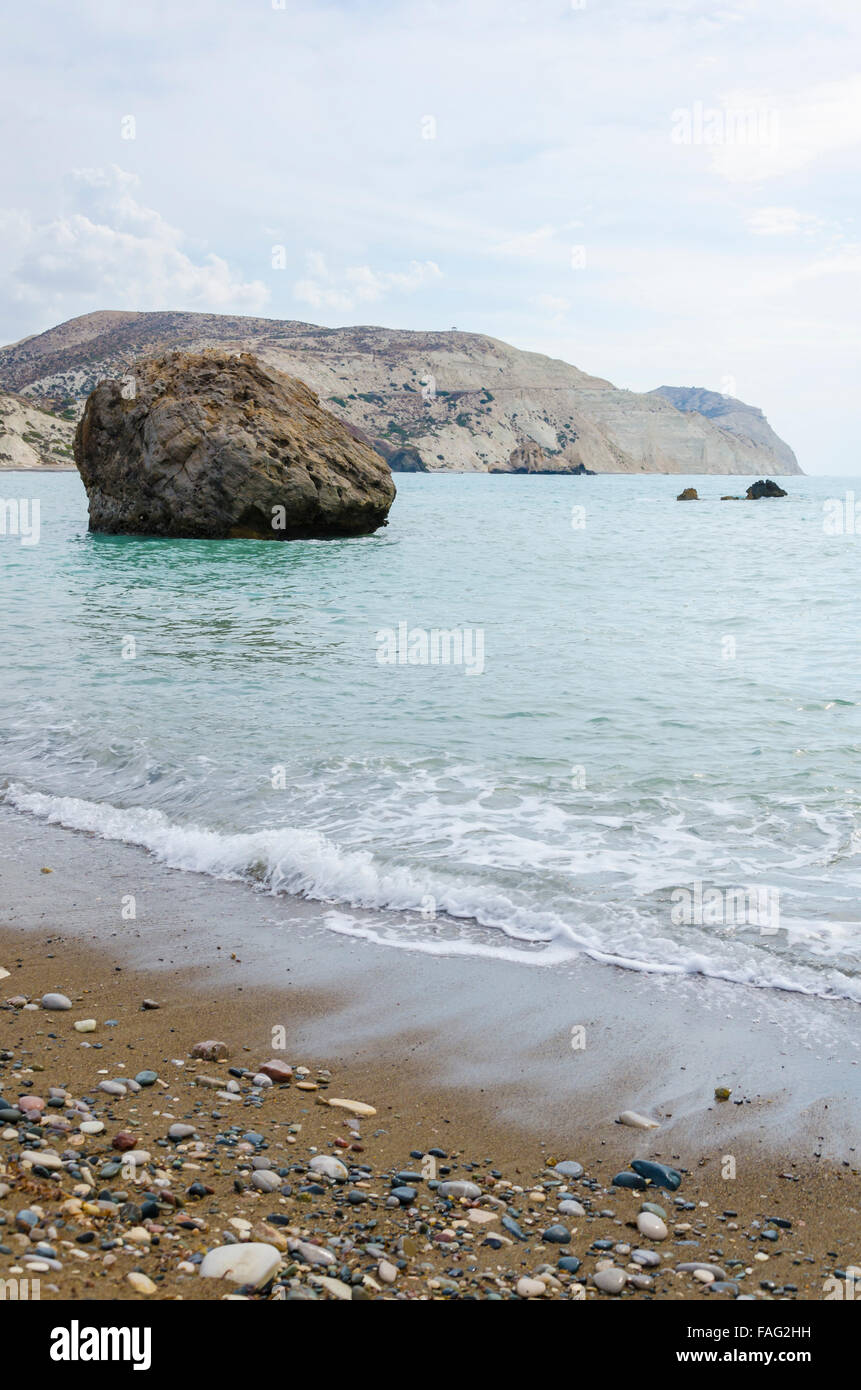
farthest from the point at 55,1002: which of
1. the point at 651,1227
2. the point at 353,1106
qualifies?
the point at 651,1227

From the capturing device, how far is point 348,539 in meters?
34.2

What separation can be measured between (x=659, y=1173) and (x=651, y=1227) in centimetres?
38

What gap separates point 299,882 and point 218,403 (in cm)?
2620

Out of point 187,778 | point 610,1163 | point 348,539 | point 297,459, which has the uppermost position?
point 297,459

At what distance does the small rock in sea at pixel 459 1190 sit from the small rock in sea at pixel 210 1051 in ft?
4.89

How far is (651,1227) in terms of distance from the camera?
11.6ft

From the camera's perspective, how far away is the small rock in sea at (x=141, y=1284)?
2993 millimetres

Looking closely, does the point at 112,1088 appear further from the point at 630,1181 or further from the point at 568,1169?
the point at 630,1181

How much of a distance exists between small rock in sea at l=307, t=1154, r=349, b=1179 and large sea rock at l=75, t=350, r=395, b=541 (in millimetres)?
27711

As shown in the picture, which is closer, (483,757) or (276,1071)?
(276,1071)

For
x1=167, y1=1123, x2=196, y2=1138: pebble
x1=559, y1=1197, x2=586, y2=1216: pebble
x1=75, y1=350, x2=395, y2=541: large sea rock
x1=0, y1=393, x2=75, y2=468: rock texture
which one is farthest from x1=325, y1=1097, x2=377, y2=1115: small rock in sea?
x1=0, y1=393, x2=75, y2=468: rock texture

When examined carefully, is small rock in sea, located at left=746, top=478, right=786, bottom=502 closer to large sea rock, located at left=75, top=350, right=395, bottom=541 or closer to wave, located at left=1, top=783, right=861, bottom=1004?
large sea rock, located at left=75, top=350, right=395, bottom=541
